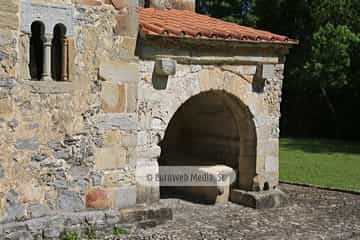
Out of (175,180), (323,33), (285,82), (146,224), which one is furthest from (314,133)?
(146,224)

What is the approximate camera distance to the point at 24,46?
6.01 meters

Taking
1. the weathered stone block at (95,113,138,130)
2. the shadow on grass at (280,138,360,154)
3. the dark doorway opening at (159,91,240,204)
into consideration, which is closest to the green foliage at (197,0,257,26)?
the shadow on grass at (280,138,360,154)

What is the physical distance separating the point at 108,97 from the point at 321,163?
989 centimetres

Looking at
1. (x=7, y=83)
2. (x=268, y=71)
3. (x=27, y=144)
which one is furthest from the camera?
(x=268, y=71)

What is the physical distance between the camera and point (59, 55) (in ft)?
21.2

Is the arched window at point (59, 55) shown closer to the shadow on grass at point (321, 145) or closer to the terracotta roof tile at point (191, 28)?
the terracotta roof tile at point (191, 28)

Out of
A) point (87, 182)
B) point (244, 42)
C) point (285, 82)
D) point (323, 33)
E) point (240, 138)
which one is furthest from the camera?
point (285, 82)

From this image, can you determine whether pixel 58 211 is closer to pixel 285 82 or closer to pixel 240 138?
pixel 240 138

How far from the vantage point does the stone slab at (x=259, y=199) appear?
835 cm

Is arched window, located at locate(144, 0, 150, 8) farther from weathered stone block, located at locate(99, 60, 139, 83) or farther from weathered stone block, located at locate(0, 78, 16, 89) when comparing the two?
weathered stone block, located at locate(0, 78, 16, 89)

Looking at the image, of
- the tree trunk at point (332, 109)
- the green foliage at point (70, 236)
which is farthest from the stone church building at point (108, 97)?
the tree trunk at point (332, 109)

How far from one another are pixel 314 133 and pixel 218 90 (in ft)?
52.0

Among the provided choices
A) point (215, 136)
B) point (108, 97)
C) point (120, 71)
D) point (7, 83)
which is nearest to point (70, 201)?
point (108, 97)

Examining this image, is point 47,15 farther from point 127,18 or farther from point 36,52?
point 127,18
